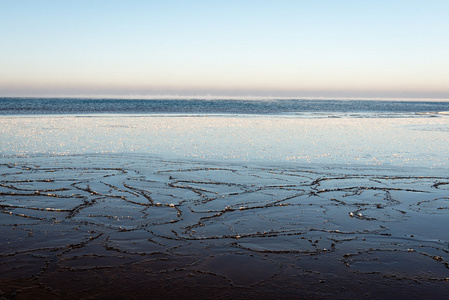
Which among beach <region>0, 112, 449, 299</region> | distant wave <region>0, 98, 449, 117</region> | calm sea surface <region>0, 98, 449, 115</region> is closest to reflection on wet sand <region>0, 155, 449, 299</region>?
beach <region>0, 112, 449, 299</region>

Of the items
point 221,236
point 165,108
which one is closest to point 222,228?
point 221,236

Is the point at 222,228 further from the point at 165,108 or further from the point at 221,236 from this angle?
the point at 165,108

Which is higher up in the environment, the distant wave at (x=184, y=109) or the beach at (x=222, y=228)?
the distant wave at (x=184, y=109)

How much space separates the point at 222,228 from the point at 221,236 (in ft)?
1.16

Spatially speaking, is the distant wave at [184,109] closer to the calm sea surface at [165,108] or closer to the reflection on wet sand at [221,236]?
the calm sea surface at [165,108]

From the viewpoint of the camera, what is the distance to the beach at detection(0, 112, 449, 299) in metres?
4.30

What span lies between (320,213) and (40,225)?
4648 millimetres

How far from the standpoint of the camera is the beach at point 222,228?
169 inches

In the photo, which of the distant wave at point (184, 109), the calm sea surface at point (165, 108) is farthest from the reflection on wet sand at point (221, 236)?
the calm sea surface at point (165, 108)

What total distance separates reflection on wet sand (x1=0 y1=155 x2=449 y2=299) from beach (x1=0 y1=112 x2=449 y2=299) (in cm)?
2

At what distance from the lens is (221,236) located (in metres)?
5.79

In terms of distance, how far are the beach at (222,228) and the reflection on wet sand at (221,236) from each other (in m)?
0.02

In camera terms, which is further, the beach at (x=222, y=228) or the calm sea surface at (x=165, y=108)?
the calm sea surface at (x=165, y=108)

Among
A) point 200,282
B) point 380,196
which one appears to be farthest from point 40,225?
point 380,196
